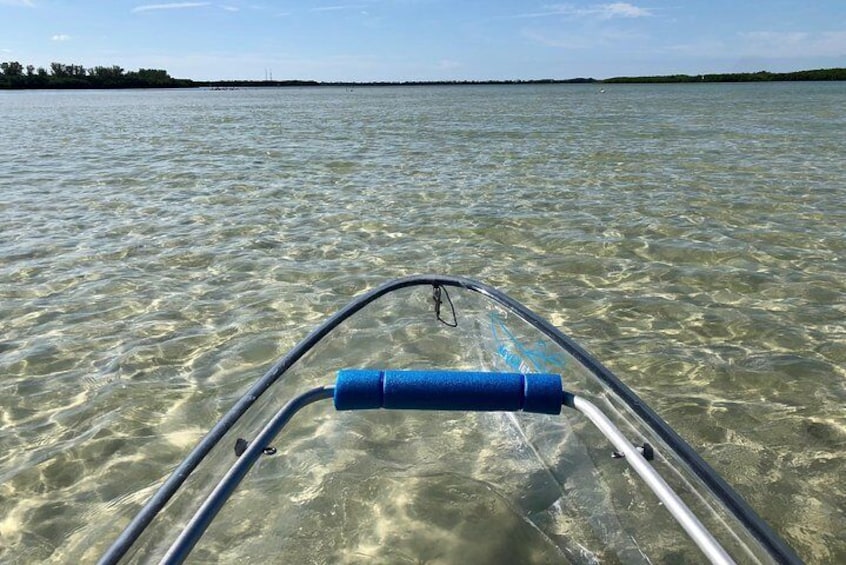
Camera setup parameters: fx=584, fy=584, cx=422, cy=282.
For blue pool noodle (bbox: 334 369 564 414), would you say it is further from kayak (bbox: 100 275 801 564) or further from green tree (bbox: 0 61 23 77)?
green tree (bbox: 0 61 23 77)

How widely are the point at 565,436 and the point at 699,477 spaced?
3.88ft

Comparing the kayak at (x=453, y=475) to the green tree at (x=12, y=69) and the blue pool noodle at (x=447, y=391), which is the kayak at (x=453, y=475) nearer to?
the blue pool noodle at (x=447, y=391)

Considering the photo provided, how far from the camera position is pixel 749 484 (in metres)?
3.83

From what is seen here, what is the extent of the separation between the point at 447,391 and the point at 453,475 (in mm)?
1156

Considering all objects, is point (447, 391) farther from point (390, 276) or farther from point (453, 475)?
point (390, 276)

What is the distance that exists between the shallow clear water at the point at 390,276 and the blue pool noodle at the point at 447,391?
5.96ft

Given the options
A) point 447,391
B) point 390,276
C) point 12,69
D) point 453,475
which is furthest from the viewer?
point 12,69

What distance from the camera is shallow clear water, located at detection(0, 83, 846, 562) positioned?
4086 mm

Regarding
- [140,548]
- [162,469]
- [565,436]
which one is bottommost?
[162,469]

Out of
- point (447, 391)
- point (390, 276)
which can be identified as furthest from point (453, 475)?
point (390, 276)

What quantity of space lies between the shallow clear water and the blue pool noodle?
1.82 m

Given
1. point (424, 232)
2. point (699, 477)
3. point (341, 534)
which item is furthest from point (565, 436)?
point (424, 232)

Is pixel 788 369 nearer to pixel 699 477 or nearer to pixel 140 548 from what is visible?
pixel 699 477

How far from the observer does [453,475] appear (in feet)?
12.4
